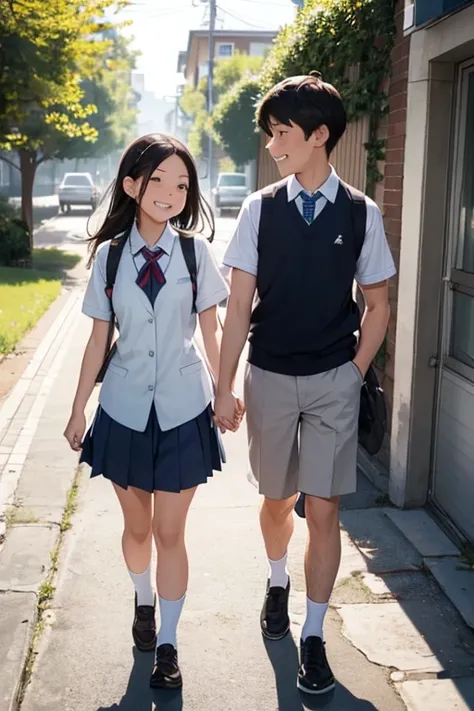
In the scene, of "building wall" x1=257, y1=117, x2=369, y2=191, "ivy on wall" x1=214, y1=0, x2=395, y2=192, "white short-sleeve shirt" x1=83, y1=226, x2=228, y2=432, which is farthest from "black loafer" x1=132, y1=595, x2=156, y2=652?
"building wall" x1=257, y1=117, x2=369, y2=191

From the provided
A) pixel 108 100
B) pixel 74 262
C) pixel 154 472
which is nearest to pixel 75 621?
pixel 154 472

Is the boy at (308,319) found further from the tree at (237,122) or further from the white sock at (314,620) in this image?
the tree at (237,122)

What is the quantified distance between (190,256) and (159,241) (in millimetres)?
116

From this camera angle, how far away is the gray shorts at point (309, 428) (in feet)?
10.8

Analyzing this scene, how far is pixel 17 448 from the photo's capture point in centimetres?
630

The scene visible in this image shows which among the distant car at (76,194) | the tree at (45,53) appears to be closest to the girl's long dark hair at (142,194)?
the tree at (45,53)

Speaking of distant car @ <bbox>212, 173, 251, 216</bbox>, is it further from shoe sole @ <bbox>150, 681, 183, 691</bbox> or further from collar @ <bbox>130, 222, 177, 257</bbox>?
shoe sole @ <bbox>150, 681, 183, 691</bbox>

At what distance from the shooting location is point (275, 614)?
3.73m

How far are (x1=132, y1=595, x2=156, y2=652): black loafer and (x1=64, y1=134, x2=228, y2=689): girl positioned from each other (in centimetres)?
21

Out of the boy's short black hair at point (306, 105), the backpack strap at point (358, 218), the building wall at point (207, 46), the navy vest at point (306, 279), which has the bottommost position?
the navy vest at point (306, 279)

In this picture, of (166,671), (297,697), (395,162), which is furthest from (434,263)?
(166,671)

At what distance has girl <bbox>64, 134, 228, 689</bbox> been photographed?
317 cm

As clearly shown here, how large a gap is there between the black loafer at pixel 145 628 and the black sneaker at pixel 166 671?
0.73 feet

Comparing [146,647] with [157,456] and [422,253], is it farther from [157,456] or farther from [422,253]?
[422,253]
